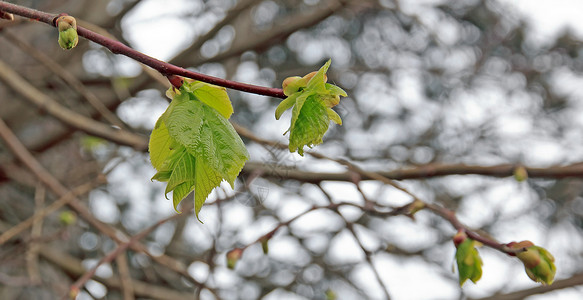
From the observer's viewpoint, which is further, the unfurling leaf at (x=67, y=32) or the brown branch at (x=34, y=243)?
the brown branch at (x=34, y=243)

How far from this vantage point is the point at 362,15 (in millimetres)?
5152

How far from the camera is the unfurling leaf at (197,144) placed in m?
0.88

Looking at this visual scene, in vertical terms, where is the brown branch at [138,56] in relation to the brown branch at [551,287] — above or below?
above

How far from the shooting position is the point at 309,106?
0.92m

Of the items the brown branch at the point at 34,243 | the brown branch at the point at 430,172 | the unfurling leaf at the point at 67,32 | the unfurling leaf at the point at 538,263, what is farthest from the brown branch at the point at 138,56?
the brown branch at the point at 34,243

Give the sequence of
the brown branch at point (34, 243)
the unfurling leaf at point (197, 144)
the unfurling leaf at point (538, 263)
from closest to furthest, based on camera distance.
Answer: the unfurling leaf at point (197, 144) < the unfurling leaf at point (538, 263) < the brown branch at point (34, 243)

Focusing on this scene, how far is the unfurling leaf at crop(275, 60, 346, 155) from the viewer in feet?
2.98

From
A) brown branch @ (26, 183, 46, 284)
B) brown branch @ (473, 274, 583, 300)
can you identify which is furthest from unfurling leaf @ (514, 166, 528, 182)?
brown branch @ (26, 183, 46, 284)

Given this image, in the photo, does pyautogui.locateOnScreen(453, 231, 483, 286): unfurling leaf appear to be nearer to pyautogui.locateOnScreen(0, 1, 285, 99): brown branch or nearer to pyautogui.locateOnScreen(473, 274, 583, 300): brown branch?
pyautogui.locateOnScreen(0, 1, 285, 99): brown branch

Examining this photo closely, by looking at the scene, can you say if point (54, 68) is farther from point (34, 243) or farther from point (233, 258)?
point (233, 258)

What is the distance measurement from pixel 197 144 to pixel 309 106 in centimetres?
19

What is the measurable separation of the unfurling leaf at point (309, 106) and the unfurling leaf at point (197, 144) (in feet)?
0.29

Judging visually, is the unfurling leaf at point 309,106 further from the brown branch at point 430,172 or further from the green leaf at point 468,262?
the brown branch at point 430,172

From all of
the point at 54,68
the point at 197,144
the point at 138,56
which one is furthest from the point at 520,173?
the point at 54,68
